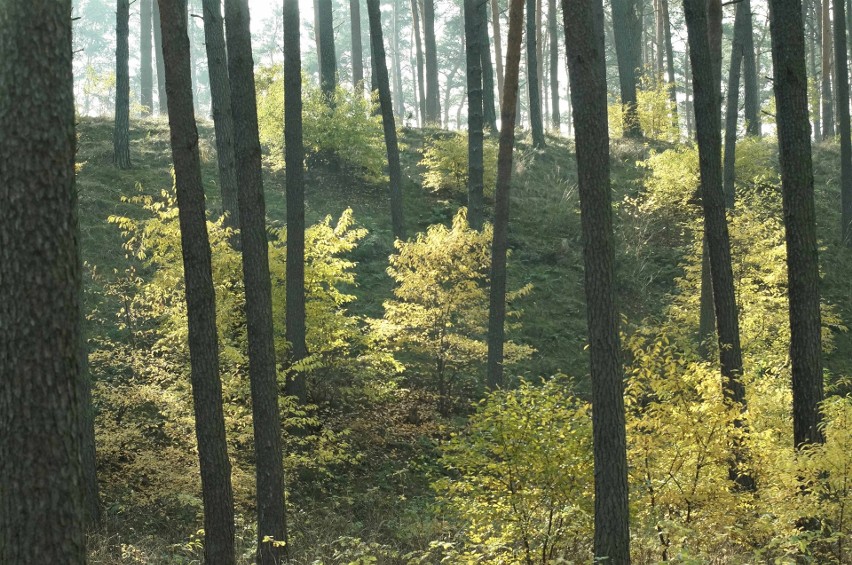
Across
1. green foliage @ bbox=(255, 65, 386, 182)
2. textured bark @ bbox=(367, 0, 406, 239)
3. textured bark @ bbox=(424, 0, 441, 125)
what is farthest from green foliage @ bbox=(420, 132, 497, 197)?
textured bark @ bbox=(424, 0, 441, 125)

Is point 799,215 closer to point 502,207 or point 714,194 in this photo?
point 714,194

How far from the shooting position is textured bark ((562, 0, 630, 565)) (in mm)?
6809

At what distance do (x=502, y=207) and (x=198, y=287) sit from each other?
701cm

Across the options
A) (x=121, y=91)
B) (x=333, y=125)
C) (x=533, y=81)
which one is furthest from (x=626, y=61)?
(x=121, y=91)

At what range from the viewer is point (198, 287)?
23.8 ft

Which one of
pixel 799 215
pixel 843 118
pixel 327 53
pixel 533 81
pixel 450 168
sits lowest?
pixel 799 215

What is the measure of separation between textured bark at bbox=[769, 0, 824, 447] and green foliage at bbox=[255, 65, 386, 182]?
13.2 meters

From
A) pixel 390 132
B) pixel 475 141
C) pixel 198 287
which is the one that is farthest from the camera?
pixel 390 132

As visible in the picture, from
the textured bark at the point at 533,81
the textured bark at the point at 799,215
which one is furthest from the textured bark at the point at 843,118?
the textured bark at the point at 799,215

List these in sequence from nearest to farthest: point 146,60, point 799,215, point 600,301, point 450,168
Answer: point 600,301 → point 799,215 → point 450,168 → point 146,60

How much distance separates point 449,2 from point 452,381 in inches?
1541

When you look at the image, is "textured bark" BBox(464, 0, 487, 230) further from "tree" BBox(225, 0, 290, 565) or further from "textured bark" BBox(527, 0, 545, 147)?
"tree" BBox(225, 0, 290, 565)

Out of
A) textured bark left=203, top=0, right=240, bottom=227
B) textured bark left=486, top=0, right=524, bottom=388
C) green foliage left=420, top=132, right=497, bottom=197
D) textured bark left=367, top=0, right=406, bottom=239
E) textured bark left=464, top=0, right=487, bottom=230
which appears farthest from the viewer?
green foliage left=420, top=132, right=497, bottom=197

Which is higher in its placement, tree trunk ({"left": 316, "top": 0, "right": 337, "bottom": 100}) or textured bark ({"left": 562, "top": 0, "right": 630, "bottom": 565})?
tree trunk ({"left": 316, "top": 0, "right": 337, "bottom": 100})
